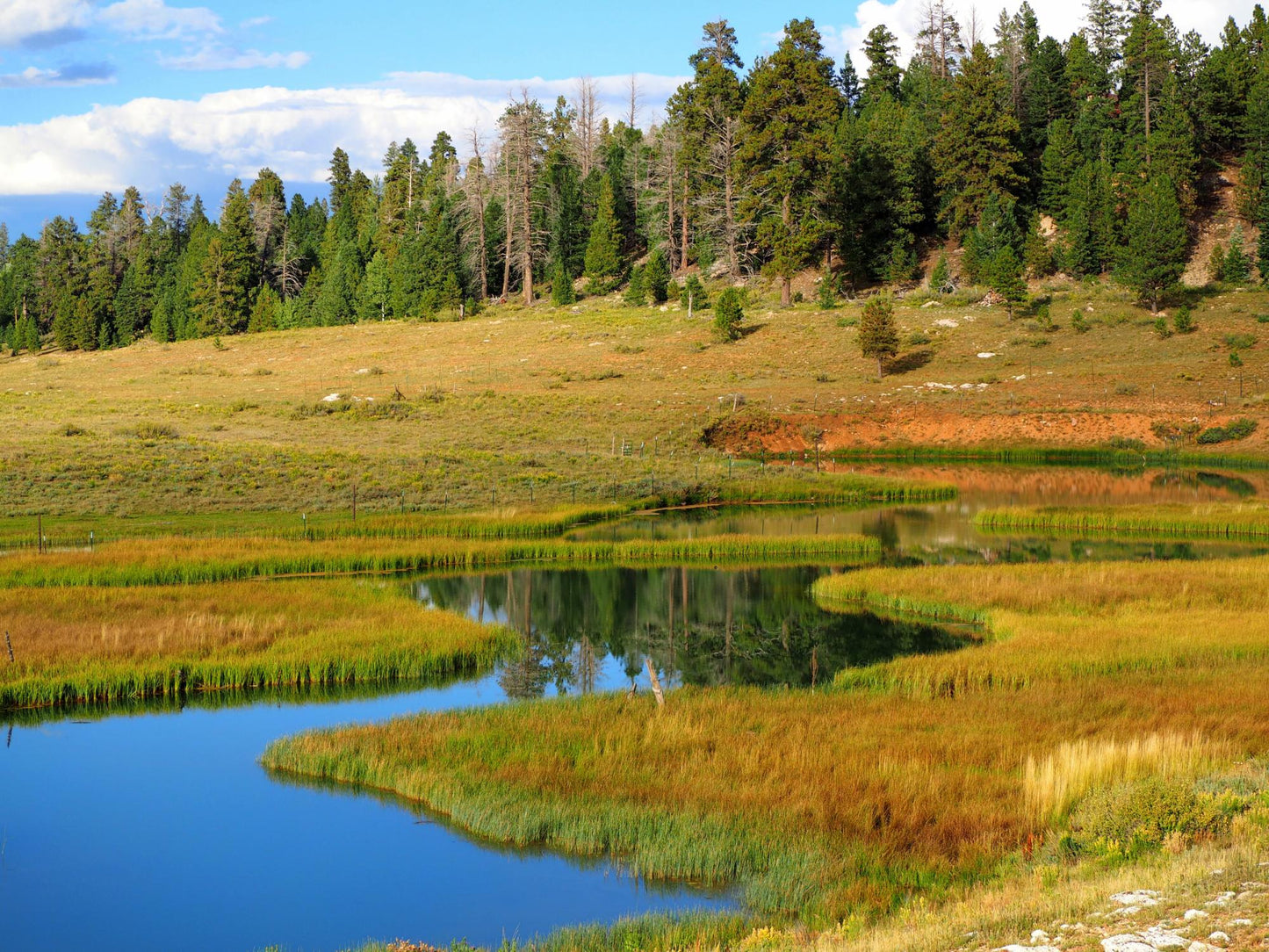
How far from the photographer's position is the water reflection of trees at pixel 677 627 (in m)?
22.5

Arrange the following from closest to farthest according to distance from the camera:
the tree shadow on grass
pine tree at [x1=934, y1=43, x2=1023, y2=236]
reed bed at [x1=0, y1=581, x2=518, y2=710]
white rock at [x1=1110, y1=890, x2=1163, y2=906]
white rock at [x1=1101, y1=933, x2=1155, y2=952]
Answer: white rock at [x1=1101, y1=933, x2=1155, y2=952], white rock at [x1=1110, y1=890, x2=1163, y2=906], reed bed at [x1=0, y1=581, x2=518, y2=710], the tree shadow on grass, pine tree at [x1=934, y1=43, x2=1023, y2=236]

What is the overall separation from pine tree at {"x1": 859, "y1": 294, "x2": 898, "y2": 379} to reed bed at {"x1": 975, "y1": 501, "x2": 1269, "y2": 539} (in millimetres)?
31138

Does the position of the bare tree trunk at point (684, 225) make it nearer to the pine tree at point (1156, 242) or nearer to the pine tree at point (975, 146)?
the pine tree at point (975, 146)

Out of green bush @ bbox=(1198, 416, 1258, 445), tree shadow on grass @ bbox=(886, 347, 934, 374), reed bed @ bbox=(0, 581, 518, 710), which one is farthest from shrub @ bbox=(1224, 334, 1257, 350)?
reed bed @ bbox=(0, 581, 518, 710)

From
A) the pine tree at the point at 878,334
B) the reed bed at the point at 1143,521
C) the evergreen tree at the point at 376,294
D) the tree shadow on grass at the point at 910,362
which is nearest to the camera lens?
the reed bed at the point at 1143,521

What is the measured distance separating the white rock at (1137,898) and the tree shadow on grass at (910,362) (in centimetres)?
6651

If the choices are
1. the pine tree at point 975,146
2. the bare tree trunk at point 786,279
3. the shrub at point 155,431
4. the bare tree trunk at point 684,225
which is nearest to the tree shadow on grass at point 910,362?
the bare tree trunk at point 786,279

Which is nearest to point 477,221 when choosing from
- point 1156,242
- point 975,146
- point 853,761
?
point 975,146

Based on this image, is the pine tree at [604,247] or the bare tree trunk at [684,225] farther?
the pine tree at [604,247]

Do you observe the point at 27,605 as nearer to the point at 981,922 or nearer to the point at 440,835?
the point at 440,835

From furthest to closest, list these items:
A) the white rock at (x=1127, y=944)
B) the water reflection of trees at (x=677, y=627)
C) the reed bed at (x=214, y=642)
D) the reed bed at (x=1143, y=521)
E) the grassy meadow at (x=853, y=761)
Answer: the reed bed at (x=1143, y=521)
the water reflection of trees at (x=677, y=627)
the reed bed at (x=214, y=642)
the grassy meadow at (x=853, y=761)
the white rock at (x=1127, y=944)

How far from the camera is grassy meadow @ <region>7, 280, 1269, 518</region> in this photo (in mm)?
45969

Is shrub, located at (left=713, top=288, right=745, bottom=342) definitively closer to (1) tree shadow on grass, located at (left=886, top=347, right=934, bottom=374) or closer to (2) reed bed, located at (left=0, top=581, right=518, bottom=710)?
(1) tree shadow on grass, located at (left=886, top=347, right=934, bottom=374)

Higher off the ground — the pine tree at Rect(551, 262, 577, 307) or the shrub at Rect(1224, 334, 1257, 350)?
the pine tree at Rect(551, 262, 577, 307)
